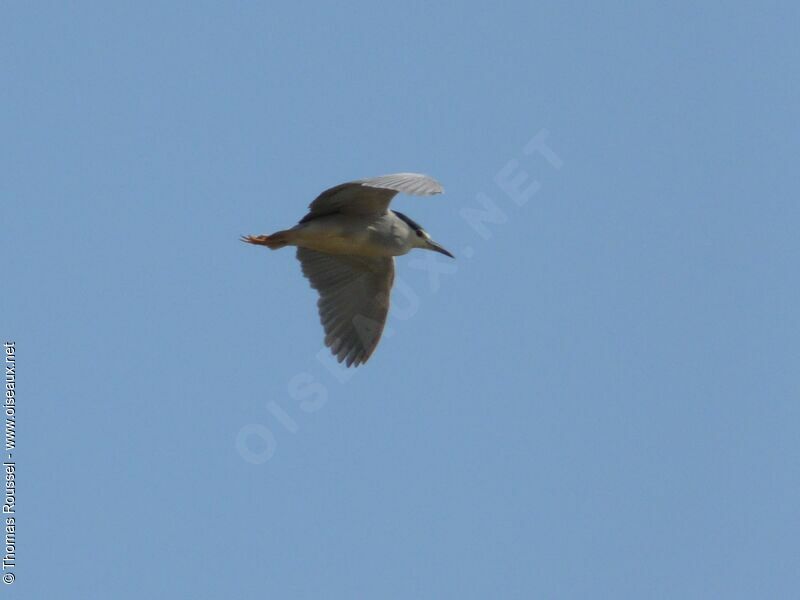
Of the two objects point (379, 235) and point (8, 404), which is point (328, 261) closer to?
point (379, 235)

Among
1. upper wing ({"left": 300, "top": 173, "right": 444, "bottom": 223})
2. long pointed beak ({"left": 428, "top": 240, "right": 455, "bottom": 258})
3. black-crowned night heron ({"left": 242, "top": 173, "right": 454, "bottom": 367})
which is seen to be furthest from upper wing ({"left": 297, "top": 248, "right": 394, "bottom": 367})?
upper wing ({"left": 300, "top": 173, "right": 444, "bottom": 223})

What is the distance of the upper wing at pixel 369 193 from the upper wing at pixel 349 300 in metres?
1.13

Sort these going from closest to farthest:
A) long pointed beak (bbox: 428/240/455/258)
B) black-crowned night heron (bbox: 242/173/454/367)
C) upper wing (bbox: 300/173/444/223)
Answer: upper wing (bbox: 300/173/444/223) < black-crowned night heron (bbox: 242/173/454/367) < long pointed beak (bbox: 428/240/455/258)

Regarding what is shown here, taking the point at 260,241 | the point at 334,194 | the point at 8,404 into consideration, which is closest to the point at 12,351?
the point at 8,404

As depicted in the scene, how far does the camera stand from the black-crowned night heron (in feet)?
47.7

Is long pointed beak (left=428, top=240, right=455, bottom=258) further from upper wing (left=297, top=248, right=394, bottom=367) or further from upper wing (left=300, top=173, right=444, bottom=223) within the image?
upper wing (left=300, top=173, right=444, bottom=223)

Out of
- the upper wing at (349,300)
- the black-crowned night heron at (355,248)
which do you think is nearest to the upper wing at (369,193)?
the black-crowned night heron at (355,248)

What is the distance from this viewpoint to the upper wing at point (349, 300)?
16.1 meters

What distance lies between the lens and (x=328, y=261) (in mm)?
16094

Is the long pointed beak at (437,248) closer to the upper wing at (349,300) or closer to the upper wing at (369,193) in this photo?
the upper wing at (349,300)

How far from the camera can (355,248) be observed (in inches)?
599

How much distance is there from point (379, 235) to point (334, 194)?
915mm

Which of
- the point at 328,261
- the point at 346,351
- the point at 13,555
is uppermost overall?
the point at 328,261

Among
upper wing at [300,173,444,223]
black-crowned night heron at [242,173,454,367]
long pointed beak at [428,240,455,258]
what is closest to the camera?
upper wing at [300,173,444,223]
